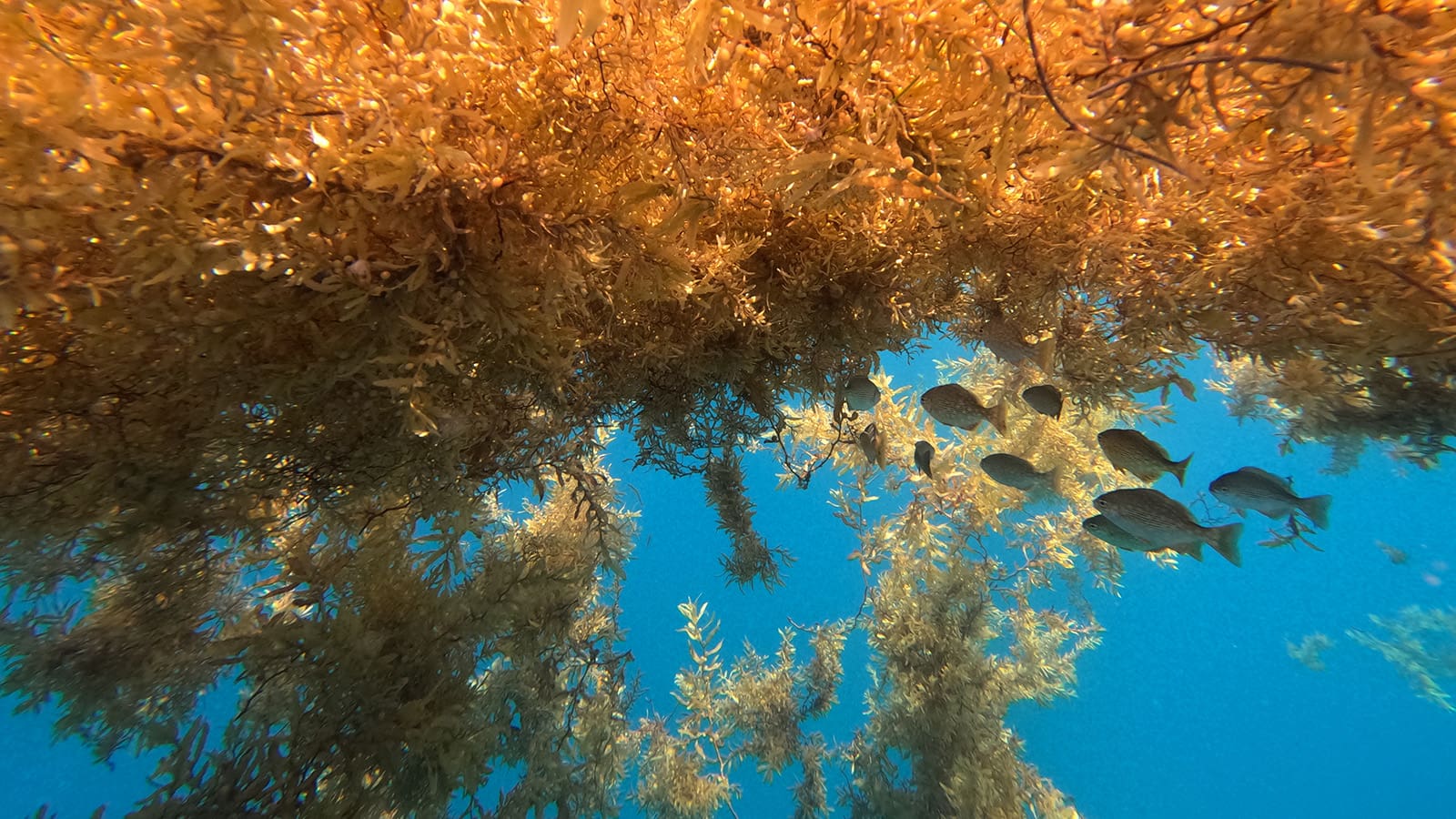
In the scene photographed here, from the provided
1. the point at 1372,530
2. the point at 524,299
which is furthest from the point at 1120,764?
the point at 524,299

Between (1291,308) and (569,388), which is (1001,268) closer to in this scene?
(1291,308)

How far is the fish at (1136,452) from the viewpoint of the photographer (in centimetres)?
325

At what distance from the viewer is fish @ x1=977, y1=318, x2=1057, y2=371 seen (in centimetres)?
315

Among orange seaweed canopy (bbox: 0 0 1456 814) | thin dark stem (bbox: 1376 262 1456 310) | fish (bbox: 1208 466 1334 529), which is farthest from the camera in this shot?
fish (bbox: 1208 466 1334 529)

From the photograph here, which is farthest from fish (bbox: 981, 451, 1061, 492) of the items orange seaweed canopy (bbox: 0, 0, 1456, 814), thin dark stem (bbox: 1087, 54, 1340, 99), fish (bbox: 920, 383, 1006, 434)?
thin dark stem (bbox: 1087, 54, 1340, 99)

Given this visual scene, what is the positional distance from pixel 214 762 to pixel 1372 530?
8173 centimetres

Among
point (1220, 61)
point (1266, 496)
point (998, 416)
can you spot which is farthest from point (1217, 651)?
point (1220, 61)

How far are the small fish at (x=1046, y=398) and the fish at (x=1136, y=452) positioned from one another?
0.29m

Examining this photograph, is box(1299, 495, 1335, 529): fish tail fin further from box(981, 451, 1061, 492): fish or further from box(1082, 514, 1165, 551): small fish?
box(981, 451, 1061, 492): fish

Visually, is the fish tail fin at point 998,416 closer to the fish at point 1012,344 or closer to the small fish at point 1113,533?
the fish at point 1012,344

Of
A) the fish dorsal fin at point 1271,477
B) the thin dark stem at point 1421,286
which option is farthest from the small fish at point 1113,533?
the thin dark stem at point 1421,286

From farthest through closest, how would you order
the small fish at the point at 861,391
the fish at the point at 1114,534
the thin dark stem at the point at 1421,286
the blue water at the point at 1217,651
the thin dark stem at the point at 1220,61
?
the blue water at the point at 1217,651 → the fish at the point at 1114,534 → the small fish at the point at 861,391 → the thin dark stem at the point at 1421,286 → the thin dark stem at the point at 1220,61

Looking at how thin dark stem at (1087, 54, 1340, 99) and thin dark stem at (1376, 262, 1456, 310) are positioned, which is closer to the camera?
thin dark stem at (1087, 54, 1340, 99)

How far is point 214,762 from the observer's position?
9.50 ft
